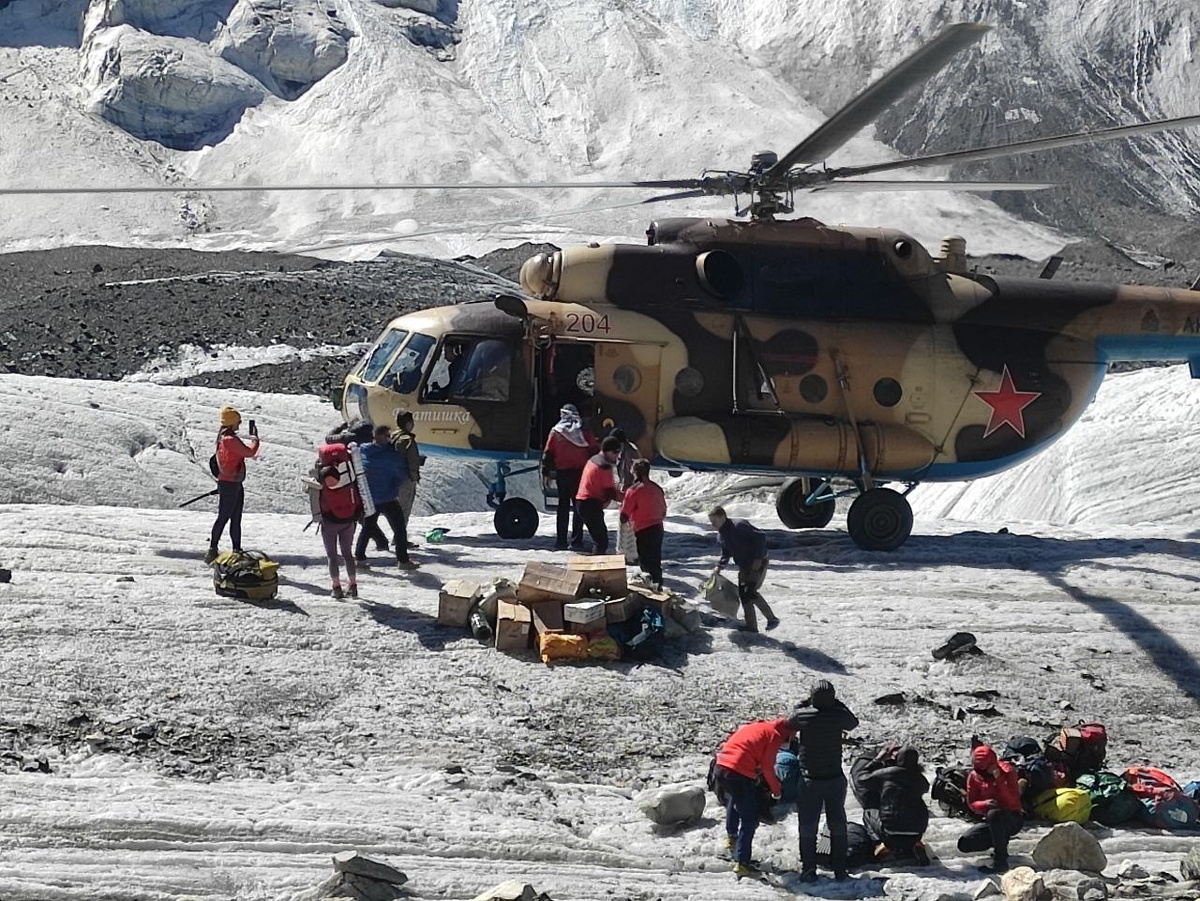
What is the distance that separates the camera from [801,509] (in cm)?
1925

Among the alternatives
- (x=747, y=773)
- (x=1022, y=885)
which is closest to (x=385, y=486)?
(x=747, y=773)

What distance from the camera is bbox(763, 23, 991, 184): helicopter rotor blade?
1366cm

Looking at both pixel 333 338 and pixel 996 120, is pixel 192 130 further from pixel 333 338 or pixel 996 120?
pixel 333 338

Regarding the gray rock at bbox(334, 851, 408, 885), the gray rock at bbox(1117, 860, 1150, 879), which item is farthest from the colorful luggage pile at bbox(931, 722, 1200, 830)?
the gray rock at bbox(334, 851, 408, 885)

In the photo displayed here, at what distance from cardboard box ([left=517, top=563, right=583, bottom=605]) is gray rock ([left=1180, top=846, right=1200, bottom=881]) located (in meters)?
5.13

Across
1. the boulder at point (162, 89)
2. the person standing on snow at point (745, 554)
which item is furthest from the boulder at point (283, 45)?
the person standing on snow at point (745, 554)

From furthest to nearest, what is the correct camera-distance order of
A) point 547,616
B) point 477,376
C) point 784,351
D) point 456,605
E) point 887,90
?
point 784,351 < point 477,376 < point 887,90 < point 456,605 < point 547,616

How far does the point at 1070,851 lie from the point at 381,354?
385 inches

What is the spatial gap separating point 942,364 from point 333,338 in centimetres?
2051

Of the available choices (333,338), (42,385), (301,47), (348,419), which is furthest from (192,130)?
(348,419)

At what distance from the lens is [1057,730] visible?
12.4 meters

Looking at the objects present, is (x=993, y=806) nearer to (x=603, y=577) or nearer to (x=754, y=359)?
(x=603, y=577)

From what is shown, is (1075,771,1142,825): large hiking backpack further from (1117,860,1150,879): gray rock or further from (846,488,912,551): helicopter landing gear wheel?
(846,488,912,551): helicopter landing gear wheel

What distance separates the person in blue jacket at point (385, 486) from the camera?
14.8 metres
